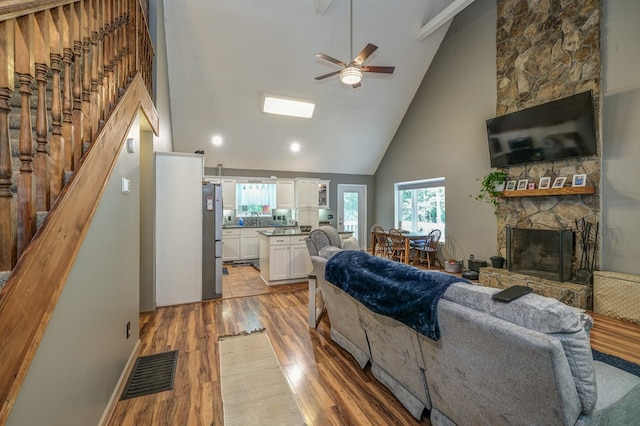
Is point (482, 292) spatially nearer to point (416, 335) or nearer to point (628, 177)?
point (416, 335)

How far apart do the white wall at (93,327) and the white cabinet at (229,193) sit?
4.86 metres

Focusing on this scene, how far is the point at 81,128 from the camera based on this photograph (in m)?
1.50

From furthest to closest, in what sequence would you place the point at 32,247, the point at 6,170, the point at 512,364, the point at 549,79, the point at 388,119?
the point at 388,119 → the point at 549,79 → the point at 512,364 → the point at 32,247 → the point at 6,170

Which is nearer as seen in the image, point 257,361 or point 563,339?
point 563,339

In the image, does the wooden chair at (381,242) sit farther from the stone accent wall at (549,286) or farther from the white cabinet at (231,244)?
the white cabinet at (231,244)

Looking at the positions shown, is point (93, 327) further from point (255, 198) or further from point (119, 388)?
point (255, 198)

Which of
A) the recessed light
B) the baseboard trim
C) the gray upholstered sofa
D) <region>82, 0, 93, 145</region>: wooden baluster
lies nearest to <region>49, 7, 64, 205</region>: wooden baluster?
<region>82, 0, 93, 145</region>: wooden baluster

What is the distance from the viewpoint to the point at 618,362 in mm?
2602

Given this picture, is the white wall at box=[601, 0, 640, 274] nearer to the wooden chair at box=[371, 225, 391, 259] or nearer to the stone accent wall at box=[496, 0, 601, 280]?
the stone accent wall at box=[496, 0, 601, 280]

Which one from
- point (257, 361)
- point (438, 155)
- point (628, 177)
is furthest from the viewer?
point (438, 155)

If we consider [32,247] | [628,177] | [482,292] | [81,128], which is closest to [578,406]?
[482,292]

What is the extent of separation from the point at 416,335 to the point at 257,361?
1.60 metres

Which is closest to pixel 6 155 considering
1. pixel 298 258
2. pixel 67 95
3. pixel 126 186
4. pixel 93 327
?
pixel 67 95

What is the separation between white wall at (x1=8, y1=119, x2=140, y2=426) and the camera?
1145 mm
